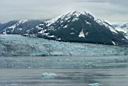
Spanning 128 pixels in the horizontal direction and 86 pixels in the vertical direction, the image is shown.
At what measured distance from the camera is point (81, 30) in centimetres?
15525

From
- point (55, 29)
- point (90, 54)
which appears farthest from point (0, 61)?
point (55, 29)

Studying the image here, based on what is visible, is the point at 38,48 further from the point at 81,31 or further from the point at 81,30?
the point at 81,30

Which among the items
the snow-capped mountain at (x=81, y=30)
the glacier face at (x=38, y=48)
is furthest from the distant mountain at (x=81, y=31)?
the glacier face at (x=38, y=48)

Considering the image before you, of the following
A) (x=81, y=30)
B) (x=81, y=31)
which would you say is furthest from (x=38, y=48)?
(x=81, y=30)

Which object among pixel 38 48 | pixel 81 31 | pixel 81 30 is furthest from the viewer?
pixel 81 30

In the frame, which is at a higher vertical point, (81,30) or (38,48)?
(38,48)

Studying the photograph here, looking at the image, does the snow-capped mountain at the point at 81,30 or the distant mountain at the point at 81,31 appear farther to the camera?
the snow-capped mountain at the point at 81,30

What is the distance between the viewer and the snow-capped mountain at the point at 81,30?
14625 centimetres

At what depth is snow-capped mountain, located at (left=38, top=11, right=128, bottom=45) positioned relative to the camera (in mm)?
146250

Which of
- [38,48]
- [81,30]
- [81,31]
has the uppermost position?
[38,48]

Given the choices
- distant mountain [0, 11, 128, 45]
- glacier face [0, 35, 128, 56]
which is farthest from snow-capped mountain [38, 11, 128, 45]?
glacier face [0, 35, 128, 56]

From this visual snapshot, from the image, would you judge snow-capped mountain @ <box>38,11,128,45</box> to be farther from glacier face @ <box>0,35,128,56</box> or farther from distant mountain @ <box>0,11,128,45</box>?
glacier face @ <box>0,35,128,56</box>

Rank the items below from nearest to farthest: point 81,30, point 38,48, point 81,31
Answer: point 38,48
point 81,31
point 81,30

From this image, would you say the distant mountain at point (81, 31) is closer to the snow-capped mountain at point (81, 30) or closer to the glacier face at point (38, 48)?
the snow-capped mountain at point (81, 30)
